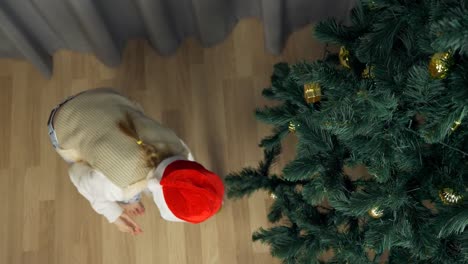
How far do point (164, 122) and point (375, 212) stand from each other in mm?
956

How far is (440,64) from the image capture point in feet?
2.13

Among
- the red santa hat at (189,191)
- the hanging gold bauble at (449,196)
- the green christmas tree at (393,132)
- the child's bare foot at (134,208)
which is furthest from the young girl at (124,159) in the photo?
the hanging gold bauble at (449,196)

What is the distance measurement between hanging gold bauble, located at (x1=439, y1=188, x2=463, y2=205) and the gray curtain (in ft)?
2.53

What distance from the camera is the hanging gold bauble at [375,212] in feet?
2.67

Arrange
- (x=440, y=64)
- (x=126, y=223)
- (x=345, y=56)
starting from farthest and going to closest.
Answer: (x=126, y=223)
(x=345, y=56)
(x=440, y=64)

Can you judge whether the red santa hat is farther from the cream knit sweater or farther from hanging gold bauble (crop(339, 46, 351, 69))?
hanging gold bauble (crop(339, 46, 351, 69))

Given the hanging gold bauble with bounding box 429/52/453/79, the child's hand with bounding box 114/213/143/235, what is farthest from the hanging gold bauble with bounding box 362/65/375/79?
the child's hand with bounding box 114/213/143/235

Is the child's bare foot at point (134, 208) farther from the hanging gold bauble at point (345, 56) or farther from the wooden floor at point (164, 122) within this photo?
the hanging gold bauble at point (345, 56)

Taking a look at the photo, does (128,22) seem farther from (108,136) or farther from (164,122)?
(108,136)

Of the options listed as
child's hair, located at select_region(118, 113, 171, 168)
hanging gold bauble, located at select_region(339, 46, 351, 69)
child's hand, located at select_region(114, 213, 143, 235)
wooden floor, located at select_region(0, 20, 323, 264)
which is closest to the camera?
hanging gold bauble, located at select_region(339, 46, 351, 69)

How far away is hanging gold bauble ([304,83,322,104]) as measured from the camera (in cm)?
98

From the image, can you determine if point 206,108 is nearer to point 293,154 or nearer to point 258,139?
point 258,139

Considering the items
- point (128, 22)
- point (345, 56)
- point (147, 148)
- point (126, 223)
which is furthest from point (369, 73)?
point (128, 22)

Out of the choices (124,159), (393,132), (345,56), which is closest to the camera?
(393,132)
